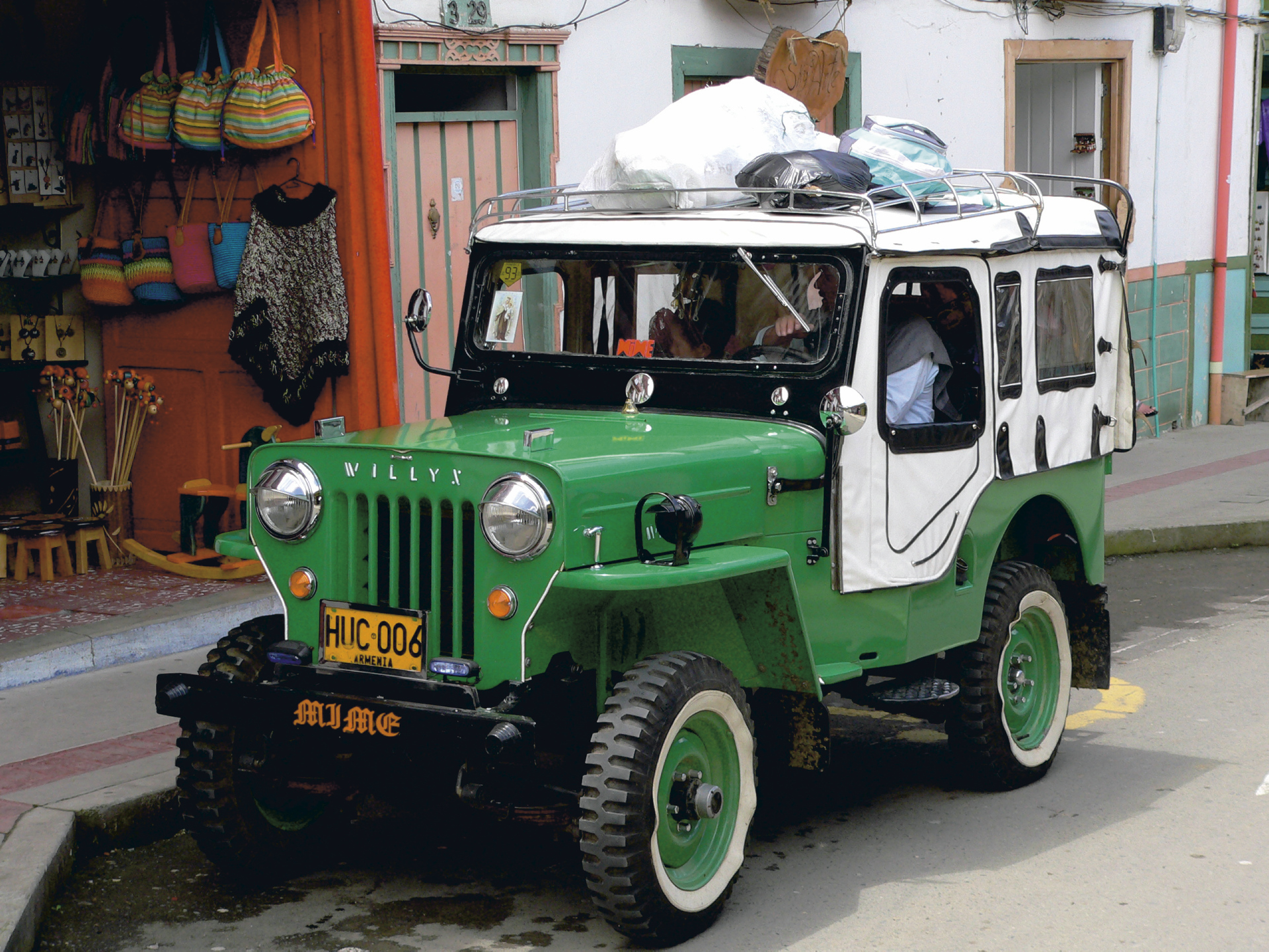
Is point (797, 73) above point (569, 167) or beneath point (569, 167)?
above

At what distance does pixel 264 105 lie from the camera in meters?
8.14

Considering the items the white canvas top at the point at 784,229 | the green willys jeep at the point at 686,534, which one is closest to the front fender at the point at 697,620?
the green willys jeep at the point at 686,534

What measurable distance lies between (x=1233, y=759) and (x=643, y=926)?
9.72 feet

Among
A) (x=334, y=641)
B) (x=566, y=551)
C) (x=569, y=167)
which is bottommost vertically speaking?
(x=334, y=641)

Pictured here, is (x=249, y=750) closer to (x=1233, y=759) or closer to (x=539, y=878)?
(x=539, y=878)

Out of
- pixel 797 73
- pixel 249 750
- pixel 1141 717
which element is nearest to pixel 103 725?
pixel 249 750

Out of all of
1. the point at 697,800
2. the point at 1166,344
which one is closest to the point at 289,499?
the point at 697,800

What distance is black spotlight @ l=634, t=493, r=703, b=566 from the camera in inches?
175

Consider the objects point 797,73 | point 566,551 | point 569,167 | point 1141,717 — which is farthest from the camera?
point 797,73

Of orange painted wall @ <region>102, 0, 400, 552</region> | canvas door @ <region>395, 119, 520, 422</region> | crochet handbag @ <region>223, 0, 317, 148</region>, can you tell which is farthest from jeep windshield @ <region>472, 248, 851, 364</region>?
canvas door @ <region>395, 119, 520, 422</region>

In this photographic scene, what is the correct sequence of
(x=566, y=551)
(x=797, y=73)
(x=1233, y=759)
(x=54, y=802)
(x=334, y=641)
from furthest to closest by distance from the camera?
(x=797, y=73)
(x=1233, y=759)
(x=54, y=802)
(x=334, y=641)
(x=566, y=551)

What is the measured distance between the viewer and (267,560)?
→ 485 cm

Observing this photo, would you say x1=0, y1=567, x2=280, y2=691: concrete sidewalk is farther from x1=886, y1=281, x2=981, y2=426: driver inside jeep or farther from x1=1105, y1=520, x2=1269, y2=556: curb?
x1=1105, y1=520, x2=1269, y2=556: curb

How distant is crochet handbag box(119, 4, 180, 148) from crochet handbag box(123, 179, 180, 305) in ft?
1.32
